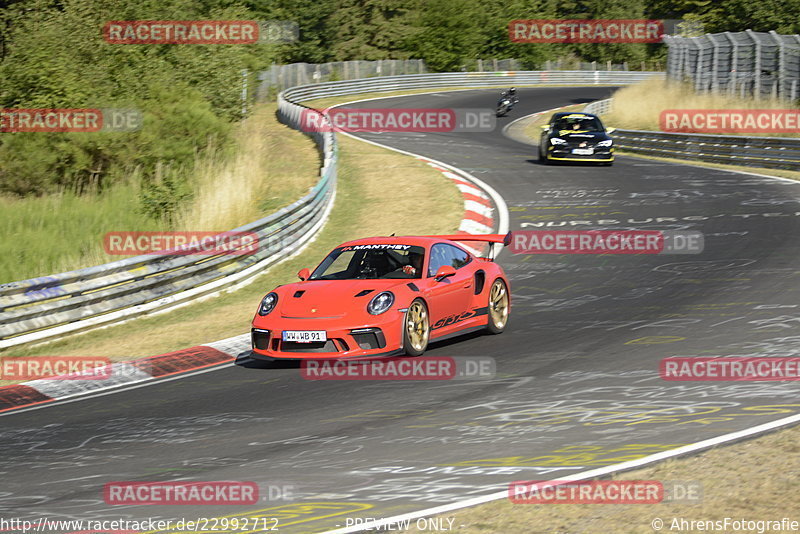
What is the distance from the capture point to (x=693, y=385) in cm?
900

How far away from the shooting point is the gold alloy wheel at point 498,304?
11953 millimetres

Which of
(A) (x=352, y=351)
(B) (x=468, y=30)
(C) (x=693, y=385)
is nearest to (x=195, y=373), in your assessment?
(A) (x=352, y=351)

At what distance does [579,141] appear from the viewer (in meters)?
28.7

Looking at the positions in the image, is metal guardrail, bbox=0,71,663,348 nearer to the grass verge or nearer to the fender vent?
the grass verge

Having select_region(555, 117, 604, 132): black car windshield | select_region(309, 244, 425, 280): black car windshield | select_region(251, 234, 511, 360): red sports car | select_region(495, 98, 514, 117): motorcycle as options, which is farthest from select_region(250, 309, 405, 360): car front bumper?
select_region(495, 98, 514, 117): motorcycle

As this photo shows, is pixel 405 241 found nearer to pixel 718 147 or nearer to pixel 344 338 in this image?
pixel 344 338

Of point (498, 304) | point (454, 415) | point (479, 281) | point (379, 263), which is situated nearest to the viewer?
point (454, 415)

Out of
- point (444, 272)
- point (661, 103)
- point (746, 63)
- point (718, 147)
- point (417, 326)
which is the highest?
point (746, 63)

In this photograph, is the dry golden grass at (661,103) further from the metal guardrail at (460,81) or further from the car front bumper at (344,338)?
the car front bumper at (344,338)

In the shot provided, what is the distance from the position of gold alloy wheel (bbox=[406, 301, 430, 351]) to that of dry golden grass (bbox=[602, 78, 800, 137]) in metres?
28.2

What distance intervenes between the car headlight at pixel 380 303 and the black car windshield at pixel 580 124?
19.3m

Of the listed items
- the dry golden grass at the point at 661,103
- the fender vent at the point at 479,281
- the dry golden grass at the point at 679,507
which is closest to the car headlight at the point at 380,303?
the fender vent at the point at 479,281

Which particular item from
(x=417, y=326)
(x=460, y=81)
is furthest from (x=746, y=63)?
(x=417, y=326)

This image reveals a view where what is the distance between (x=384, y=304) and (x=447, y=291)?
1044 millimetres
